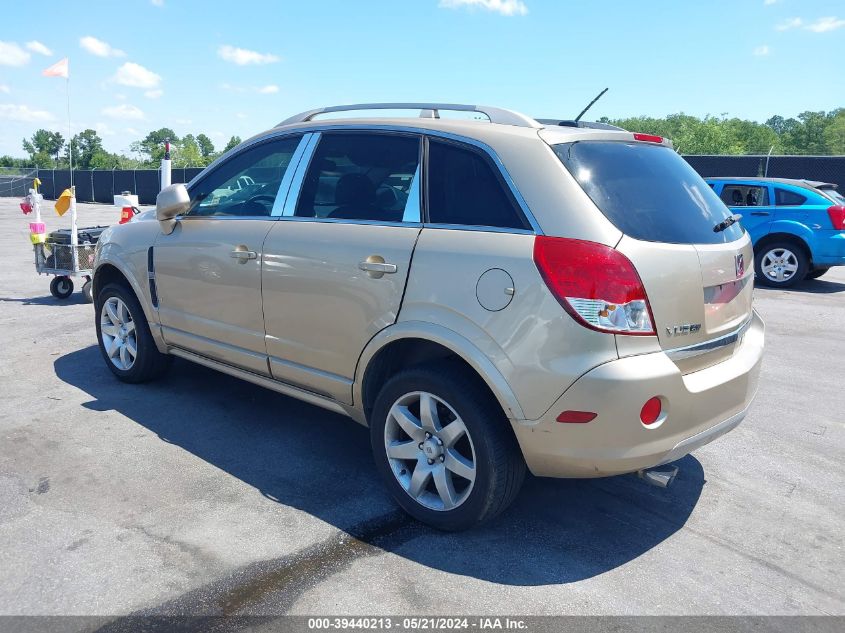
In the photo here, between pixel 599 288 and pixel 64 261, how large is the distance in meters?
7.54

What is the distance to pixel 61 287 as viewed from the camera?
344 inches

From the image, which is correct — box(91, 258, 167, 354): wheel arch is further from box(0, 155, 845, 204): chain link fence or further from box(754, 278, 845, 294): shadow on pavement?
box(0, 155, 845, 204): chain link fence

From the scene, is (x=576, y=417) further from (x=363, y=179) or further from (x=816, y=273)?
A: (x=816, y=273)

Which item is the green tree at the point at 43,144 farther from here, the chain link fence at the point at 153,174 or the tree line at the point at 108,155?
the chain link fence at the point at 153,174

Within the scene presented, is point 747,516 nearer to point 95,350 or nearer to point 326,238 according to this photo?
point 326,238

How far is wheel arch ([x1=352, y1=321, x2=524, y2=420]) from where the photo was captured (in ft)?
9.73

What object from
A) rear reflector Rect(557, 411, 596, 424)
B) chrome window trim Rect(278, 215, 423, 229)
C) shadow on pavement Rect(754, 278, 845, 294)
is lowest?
shadow on pavement Rect(754, 278, 845, 294)

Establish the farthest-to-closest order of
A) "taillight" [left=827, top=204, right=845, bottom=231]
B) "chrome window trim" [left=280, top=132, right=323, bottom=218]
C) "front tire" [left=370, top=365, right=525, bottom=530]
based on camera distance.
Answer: "taillight" [left=827, top=204, right=845, bottom=231], "chrome window trim" [left=280, top=132, right=323, bottom=218], "front tire" [left=370, top=365, right=525, bottom=530]

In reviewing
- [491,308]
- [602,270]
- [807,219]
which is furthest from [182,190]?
[807,219]

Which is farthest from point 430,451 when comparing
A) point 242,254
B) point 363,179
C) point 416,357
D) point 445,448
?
point 242,254

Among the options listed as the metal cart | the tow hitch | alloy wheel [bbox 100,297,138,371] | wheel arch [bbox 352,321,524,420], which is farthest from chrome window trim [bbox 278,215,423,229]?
the metal cart

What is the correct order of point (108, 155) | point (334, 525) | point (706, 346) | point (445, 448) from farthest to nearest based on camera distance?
point (108, 155) → point (334, 525) → point (445, 448) → point (706, 346)

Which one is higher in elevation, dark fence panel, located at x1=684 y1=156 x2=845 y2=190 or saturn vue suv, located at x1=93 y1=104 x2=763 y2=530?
dark fence panel, located at x1=684 y1=156 x2=845 y2=190

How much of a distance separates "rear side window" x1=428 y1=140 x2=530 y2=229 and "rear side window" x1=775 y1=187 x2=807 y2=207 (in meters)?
9.50
